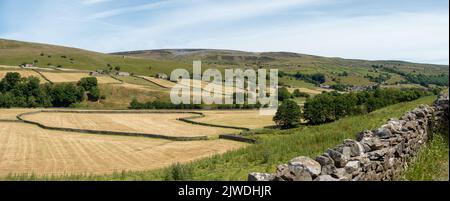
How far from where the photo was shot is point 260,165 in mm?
20891

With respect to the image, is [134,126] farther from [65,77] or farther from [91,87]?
[65,77]

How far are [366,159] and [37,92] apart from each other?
13903cm

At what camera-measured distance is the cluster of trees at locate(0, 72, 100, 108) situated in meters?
131

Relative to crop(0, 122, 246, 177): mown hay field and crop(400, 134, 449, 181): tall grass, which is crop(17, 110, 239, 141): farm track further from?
crop(400, 134, 449, 181): tall grass

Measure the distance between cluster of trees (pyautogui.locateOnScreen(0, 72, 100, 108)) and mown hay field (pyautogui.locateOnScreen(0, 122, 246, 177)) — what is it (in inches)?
2287

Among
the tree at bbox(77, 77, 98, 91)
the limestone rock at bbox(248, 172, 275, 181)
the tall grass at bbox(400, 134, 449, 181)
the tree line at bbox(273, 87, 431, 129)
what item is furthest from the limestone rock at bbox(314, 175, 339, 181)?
the tree at bbox(77, 77, 98, 91)

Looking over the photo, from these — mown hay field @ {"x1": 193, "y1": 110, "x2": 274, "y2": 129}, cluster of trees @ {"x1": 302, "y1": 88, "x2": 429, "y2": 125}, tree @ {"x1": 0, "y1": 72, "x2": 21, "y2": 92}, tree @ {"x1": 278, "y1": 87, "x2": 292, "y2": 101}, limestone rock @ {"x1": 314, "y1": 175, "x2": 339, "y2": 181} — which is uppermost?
limestone rock @ {"x1": 314, "y1": 175, "x2": 339, "y2": 181}

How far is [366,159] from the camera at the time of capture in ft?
39.1

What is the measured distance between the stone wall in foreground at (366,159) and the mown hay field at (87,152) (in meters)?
31.3

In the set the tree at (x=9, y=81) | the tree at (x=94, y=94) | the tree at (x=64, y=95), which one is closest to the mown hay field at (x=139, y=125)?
the tree at (x=64, y=95)

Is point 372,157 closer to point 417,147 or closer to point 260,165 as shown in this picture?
point 417,147

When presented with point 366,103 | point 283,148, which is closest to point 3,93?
point 366,103

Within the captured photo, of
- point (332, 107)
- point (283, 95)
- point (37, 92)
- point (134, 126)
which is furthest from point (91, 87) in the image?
point (332, 107)
